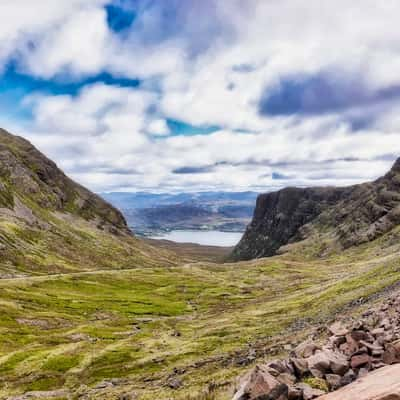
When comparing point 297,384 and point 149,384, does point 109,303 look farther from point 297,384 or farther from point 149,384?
point 297,384

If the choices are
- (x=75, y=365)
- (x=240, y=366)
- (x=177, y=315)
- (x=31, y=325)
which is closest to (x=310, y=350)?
(x=240, y=366)

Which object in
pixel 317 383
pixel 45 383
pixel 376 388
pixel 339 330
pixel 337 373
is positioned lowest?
pixel 45 383

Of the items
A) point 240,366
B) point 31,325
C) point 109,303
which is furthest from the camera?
point 109,303

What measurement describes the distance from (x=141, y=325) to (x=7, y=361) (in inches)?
1977

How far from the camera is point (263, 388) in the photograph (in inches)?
932

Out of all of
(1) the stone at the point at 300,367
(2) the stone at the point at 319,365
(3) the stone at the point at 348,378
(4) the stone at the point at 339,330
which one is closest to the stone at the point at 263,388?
(1) the stone at the point at 300,367

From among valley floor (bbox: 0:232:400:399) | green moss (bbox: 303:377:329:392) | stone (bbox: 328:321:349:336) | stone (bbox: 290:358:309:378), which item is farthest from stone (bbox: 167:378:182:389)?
green moss (bbox: 303:377:329:392)

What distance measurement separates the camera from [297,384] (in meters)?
24.0

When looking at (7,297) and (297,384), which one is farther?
(7,297)

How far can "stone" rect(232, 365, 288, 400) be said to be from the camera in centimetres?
2308

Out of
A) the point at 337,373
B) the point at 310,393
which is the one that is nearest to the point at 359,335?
the point at 337,373

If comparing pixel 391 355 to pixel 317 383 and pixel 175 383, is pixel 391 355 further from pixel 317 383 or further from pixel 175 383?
pixel 175 383

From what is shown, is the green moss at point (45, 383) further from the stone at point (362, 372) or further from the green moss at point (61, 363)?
the stone at point (362, 372)

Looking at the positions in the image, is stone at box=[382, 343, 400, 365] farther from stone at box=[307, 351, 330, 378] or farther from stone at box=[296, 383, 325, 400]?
stone at box=[296, 383, 325, 400]
